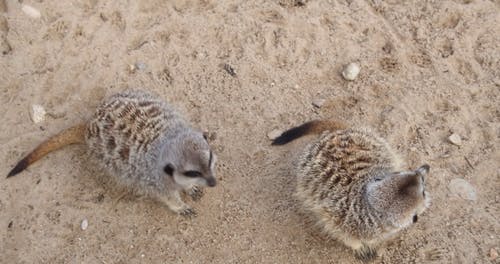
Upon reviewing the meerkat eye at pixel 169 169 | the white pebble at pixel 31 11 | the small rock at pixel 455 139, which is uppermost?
the white pebble at pixel 31 11

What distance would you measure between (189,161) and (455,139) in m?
1.53

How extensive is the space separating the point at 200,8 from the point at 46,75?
3.44ft

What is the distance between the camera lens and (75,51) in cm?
311

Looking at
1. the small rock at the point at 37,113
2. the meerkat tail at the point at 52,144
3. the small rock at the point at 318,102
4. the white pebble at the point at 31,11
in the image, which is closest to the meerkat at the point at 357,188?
the small rock at the point at 318,102

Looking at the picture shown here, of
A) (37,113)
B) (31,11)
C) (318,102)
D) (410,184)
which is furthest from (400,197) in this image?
(31,11)

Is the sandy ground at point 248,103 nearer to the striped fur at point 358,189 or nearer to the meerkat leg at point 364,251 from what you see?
the meerkat leg at point 364,251

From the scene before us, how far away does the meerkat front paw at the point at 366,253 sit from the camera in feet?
8.14

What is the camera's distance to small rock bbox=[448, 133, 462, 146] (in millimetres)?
2781

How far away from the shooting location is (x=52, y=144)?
8.92 ft

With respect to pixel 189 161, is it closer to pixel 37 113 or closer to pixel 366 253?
pixel 366 253

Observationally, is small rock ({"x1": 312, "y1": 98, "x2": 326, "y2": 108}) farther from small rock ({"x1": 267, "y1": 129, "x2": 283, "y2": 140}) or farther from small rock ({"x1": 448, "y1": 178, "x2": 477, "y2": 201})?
small rock ({"x1": 448, "y1": 178, "x2": 477, "y2": 201})

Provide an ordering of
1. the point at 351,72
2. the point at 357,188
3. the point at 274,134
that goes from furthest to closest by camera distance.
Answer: the point at 351,72 → the point at 274,134 → the point at 357,188

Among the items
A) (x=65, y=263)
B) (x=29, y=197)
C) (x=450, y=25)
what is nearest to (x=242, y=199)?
(x=65, y=263)

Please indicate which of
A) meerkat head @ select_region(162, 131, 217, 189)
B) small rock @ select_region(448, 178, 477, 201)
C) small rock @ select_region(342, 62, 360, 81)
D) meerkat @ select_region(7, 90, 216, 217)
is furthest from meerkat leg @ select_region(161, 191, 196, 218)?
small rock @ select_region(448, 178, 477, 201)
